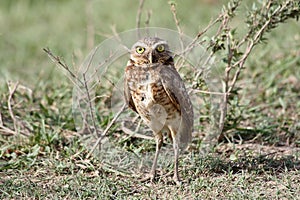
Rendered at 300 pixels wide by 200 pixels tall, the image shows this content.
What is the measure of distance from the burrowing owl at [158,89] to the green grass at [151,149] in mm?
340

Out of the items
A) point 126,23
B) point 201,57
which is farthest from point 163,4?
point 201,57

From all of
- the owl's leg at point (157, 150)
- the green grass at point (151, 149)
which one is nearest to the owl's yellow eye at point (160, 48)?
the owl's leg at point (157, 150)

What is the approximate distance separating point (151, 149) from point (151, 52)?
1158 millimetres

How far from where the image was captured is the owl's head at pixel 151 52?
3.97m

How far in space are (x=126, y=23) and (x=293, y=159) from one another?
4308 mm

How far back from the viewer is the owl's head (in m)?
3.97

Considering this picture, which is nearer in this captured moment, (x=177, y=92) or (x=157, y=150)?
(x=177, y=92)

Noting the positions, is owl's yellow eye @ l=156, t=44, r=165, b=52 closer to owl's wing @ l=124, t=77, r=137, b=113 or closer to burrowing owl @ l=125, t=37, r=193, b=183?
burrowing owl @ l=125, t=37, r=193, b=183

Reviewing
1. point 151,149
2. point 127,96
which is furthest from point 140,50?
point 151,149

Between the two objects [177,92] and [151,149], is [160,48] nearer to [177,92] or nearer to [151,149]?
[177,92]

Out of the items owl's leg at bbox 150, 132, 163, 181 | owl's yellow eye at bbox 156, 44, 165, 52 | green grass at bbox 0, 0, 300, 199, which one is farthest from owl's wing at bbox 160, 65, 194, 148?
green grass at bbox 0, 0, 300, 199

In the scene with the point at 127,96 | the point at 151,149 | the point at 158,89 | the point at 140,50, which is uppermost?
the point at 140,50

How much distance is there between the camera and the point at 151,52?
3965mm

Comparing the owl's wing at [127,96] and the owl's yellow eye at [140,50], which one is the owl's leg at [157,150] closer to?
the owl's wing at [127,96]
